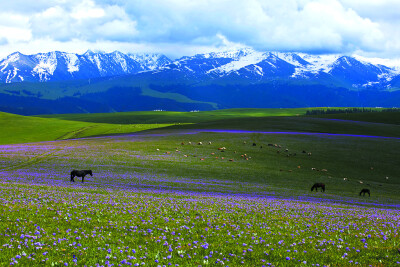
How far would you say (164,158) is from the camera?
68.1 metres

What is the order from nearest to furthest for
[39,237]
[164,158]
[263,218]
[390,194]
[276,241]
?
[39,237] < [276,241] < [263,218] < [390,194] < [164,158]

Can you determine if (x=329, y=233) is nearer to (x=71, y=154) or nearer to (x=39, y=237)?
(x=39, y=237)

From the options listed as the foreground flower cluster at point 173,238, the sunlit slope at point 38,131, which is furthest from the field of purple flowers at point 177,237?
the sunlit slope at point 38,131

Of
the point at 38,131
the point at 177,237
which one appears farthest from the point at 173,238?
the point at 38,131

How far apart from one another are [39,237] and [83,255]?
269cm

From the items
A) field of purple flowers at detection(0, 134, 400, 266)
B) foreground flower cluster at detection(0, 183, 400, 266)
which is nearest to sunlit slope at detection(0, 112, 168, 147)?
field of purple flowers at detection(0, 134, 400, 266)

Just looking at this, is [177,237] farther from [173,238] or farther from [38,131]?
[38,131]

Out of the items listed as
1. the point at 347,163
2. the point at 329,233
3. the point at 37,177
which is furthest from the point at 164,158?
the point at 329,233

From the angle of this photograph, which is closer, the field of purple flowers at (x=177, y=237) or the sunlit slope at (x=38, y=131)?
the field of purple flowers at (x=177, y=237)

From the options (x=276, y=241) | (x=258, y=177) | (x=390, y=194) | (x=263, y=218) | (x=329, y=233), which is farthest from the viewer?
(x=258, y=177)

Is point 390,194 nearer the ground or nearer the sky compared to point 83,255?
nearer the ground

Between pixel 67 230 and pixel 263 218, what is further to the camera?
pixel 263 218

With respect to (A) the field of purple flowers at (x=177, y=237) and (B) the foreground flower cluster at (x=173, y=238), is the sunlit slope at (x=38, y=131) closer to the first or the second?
(A) the field of purple flowers at (x=177, y=237)

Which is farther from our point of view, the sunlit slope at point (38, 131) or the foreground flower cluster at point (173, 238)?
the sunlit slope at point (38, 131)
